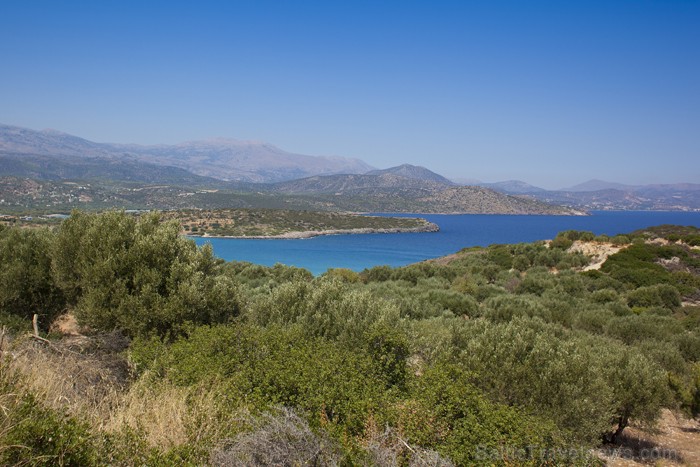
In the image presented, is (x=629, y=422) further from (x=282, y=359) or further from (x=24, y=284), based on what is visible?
(x=24, y=284)

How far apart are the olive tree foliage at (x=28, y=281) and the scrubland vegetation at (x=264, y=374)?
1.8 inches

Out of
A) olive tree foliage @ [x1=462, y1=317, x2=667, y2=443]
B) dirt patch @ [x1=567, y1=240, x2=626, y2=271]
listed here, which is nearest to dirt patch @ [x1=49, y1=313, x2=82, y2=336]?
olive tree foliage @ [x1=462, y1=317, x2=667, y2=443]

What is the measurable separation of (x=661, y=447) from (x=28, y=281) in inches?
704

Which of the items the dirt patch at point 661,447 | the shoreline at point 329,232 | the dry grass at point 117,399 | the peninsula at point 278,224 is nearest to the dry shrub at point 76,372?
the dry grass at point 117,399

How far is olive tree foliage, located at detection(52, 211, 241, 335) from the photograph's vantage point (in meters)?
10.2

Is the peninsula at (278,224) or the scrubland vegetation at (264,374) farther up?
the scrubland vegetation at (264,374)

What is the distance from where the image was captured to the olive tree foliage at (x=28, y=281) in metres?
11.4

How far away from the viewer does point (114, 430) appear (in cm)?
513

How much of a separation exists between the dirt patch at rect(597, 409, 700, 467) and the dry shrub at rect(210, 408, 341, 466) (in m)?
6.82

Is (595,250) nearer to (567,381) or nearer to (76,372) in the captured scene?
(567,381)

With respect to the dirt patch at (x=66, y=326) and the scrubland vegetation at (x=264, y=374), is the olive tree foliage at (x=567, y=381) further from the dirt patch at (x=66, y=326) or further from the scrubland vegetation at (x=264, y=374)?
the dirt patch at (x=66, y=326)

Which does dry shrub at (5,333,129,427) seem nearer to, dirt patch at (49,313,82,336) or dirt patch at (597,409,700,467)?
dirt patch at (49,313,82,336)

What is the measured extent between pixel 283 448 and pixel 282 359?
2523 mm

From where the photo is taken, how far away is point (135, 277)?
10.6 m
